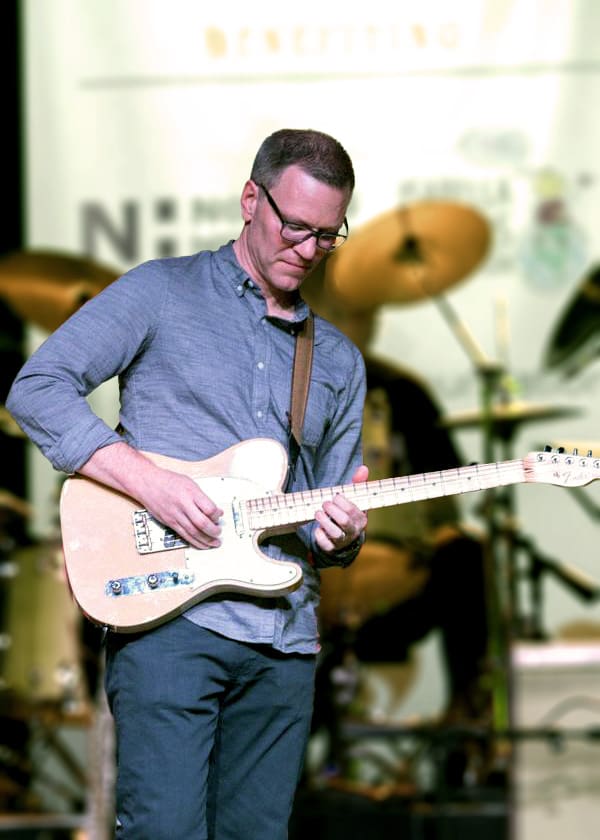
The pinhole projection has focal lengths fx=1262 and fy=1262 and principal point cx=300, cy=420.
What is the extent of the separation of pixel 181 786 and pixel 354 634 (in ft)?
9.64

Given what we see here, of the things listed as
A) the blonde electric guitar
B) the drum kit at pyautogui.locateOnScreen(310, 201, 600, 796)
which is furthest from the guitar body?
the drum kit at pyautogui.locateOnScreen(310, 201, 600, 796)

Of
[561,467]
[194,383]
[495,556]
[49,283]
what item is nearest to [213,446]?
[194,383]

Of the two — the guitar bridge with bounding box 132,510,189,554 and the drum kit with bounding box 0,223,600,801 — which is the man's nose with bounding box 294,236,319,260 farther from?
the drum kit with bounding box 0,223,600,801

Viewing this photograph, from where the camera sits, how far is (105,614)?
2.21m

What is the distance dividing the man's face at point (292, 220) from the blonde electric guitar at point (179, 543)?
1.13 feet

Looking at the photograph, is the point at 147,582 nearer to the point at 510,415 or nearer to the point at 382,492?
the point at 382,492

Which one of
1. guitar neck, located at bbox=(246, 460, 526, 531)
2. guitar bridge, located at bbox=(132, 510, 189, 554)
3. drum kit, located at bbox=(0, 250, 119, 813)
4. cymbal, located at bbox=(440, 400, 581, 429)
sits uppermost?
guitar neck, located at bbox=(246, 460, 526, 531)

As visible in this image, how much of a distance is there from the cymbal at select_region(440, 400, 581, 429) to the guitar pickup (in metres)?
2.96

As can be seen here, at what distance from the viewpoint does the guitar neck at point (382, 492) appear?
2291 mm

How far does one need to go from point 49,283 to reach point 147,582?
2.66 metres

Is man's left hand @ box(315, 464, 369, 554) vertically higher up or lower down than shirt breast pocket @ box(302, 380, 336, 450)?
lower down

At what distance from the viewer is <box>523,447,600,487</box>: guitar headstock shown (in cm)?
243

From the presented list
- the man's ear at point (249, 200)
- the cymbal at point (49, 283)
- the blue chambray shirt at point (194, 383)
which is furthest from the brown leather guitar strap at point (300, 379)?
the cymbal at point (49, 283)

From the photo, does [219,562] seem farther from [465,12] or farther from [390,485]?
[465,12]
